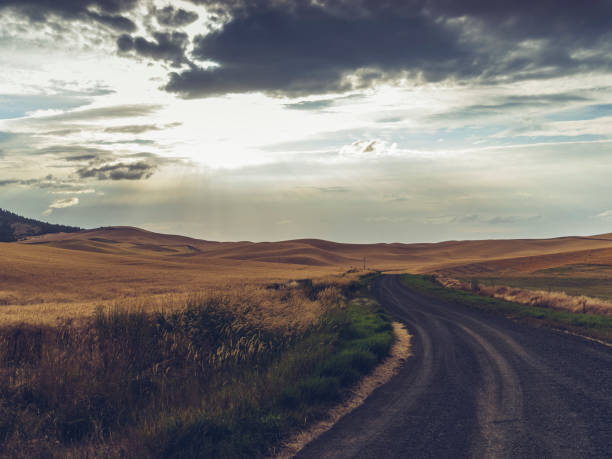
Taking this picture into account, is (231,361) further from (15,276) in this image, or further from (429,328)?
(15,276)

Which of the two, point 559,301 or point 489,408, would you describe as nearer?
point 489,408

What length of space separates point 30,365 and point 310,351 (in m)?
6.90

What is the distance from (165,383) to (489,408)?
682 centimetres

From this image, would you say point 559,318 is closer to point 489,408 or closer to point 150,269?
point 489,408

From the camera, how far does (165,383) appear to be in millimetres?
8961

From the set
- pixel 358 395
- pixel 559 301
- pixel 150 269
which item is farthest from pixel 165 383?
pixel 150 269

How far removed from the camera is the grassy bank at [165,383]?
6688 mm

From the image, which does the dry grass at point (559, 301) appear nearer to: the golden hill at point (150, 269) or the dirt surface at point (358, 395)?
the dirt surface at point (358, 395)

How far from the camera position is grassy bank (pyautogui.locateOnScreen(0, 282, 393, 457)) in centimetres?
669

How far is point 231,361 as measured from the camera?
10.6m

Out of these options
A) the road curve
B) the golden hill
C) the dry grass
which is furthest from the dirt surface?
the dry grass

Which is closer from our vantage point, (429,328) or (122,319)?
(122,319)

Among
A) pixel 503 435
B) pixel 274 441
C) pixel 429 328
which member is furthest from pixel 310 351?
Result: pixel 429 328

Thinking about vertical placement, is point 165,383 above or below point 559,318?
above
